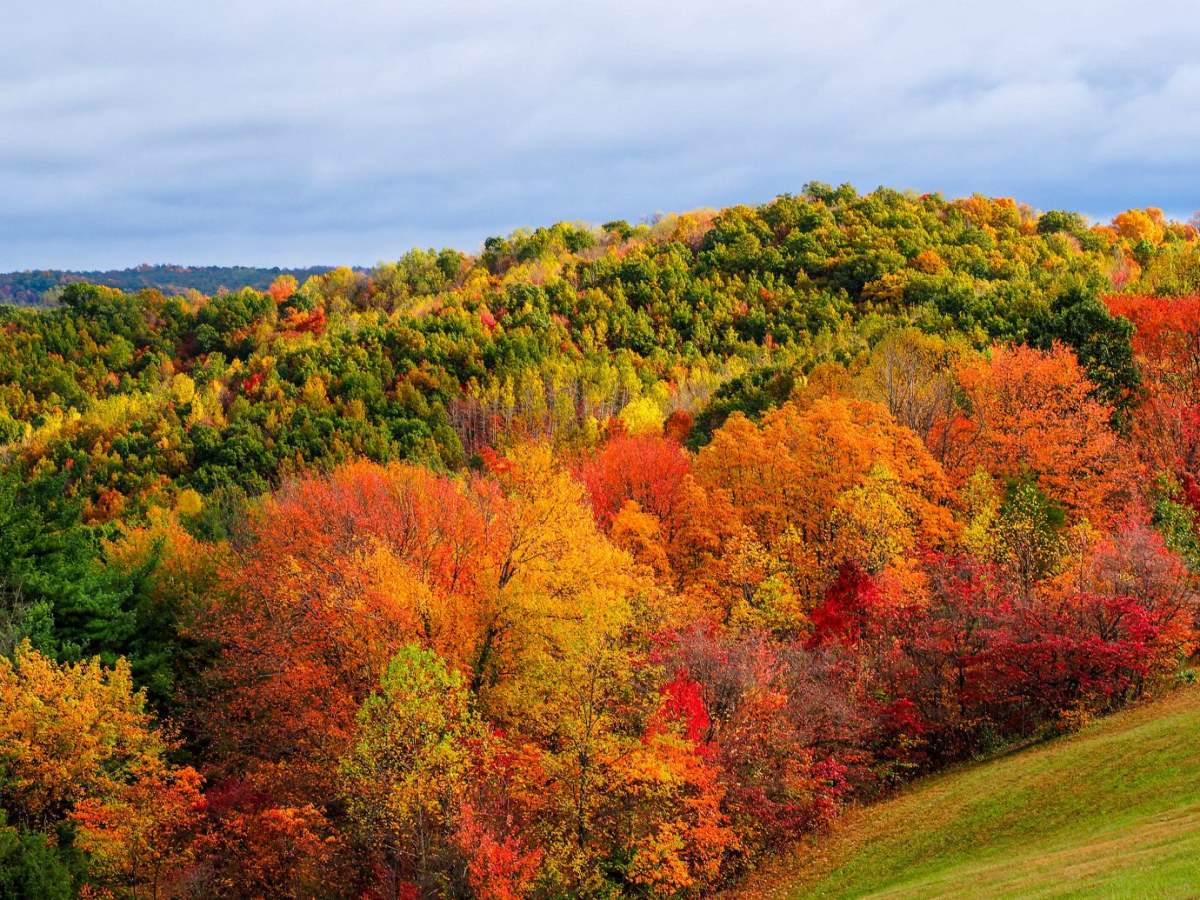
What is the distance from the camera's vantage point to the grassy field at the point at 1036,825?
88.9 feet

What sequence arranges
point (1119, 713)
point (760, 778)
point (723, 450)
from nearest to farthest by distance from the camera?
point (760, 778) → point (1119, 713) → point (723, 450)

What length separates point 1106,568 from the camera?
4491 centimetres

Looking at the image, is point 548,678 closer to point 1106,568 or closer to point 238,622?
point 238,622

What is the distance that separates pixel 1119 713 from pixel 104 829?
126ft

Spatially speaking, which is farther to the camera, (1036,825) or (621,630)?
(621,630)

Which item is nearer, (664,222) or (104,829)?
(104,829)

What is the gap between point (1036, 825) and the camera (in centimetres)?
3372

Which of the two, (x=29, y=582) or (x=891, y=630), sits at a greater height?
(x=29, y=582)

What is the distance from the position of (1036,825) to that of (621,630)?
16.6m

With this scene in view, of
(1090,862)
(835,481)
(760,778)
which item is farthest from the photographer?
(835,481)

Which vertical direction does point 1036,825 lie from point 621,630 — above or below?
below

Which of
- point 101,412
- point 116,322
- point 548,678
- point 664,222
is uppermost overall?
point 664,222

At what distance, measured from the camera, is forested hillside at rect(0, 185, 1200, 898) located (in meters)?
37.2

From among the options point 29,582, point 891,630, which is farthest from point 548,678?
point 29,582
